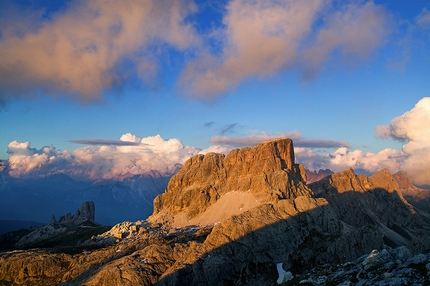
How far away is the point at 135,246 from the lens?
121562mm

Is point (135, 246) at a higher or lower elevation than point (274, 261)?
higher

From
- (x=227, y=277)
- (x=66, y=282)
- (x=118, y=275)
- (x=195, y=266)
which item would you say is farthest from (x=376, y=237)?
(x=66, y=282)

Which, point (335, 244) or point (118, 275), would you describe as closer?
point (118, 275)

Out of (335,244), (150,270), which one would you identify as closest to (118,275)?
(150,270)

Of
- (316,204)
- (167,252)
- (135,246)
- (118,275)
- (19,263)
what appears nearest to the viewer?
(118,275)

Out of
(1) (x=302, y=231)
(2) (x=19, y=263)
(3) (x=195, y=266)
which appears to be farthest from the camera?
(1) (x=302, y=231)

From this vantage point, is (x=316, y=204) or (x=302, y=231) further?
(x=316, y=204)

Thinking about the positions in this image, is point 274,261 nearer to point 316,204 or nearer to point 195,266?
point 195,266

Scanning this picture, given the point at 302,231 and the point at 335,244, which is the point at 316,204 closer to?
the point at 302,231

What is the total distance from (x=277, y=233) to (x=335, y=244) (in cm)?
2201

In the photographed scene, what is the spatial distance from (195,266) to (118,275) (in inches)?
893

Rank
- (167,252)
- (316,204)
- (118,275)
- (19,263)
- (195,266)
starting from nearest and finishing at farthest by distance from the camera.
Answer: (118,275), (195,266), (167,252), (19,263), (316,204)

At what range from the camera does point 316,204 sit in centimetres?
14900

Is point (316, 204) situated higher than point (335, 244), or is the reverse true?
point (316, 204)
